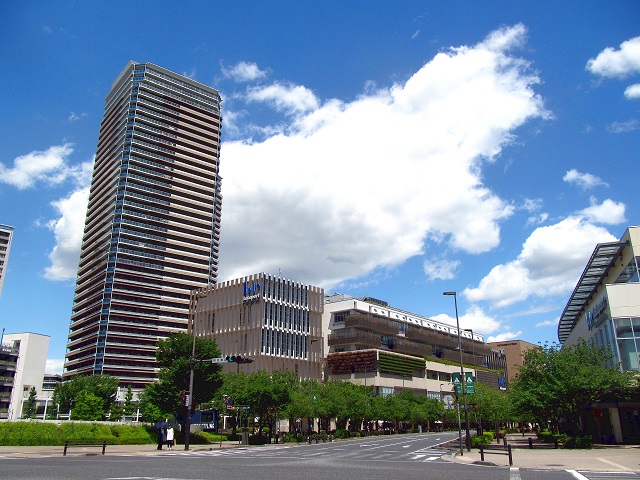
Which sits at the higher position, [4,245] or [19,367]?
[4,245]

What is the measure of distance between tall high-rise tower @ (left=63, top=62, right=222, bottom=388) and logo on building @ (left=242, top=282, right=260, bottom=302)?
32976mm

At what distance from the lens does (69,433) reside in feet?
142

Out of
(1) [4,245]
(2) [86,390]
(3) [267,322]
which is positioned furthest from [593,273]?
(1) [4,245]

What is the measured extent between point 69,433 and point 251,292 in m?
56.3

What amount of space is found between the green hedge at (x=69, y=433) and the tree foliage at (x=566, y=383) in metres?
32.4

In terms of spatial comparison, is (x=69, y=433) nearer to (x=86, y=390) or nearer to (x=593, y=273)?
(x=593, y=273)

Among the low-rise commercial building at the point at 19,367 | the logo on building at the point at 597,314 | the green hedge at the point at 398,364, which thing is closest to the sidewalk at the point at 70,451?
the logo on building at the point at 597,314

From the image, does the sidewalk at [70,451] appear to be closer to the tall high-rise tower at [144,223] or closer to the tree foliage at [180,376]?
the tree foliage at [180,376]

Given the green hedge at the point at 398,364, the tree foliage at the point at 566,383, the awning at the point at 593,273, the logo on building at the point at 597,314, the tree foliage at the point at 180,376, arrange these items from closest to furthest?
the tree foliage at the point at 566,383, the logo on building at the point at 597,314, the awning at the point at 593,273, the tree foliage at the point at 180,376, the green hedge at the point at 398,364

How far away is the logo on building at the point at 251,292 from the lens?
98.2 m

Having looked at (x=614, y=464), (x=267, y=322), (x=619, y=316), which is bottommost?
(x=614, y=464)

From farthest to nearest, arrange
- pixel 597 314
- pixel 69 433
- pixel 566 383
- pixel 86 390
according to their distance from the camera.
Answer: pixel 86 390 < pixel 597 314 < pixel 69 433 < pixel 566 383

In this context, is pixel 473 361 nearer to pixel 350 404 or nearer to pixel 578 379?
pixel 350 404

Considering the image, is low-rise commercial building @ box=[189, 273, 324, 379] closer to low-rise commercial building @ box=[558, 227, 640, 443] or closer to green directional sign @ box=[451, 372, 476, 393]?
low-rise commercial building @ box=[558, 227, 640, 443]
